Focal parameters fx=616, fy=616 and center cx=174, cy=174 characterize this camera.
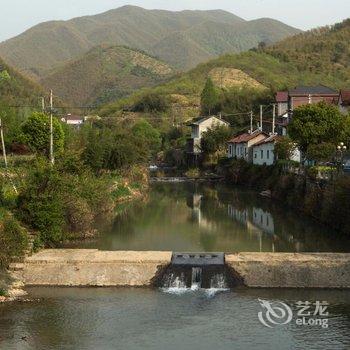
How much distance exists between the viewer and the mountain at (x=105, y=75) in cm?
15851

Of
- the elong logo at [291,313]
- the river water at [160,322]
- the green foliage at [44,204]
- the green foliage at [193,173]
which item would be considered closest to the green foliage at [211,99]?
the green foliage at [193,173]

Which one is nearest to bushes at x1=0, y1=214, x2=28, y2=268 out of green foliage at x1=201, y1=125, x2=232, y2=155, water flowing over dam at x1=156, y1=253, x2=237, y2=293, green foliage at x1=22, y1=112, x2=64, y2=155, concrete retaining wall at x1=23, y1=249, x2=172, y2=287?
concrete retaining wall at x1=23, y1=249, x2=172, y2=287

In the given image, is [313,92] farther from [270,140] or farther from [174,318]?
[174,318]

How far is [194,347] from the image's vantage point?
1603 cm

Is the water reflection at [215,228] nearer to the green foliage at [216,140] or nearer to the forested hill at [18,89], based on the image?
the green foliage at [216,140]

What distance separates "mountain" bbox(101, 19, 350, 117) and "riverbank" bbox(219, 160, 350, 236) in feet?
151

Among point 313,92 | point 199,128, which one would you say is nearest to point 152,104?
point 199,128

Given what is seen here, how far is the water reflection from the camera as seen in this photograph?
2823cm

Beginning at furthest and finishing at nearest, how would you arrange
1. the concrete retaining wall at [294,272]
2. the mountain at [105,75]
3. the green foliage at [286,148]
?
the mountain at [105,75], the green foliage at [286,148], the concrete retaining wall at [294,272]

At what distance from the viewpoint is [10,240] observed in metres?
22.2

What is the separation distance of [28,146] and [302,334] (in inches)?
1241

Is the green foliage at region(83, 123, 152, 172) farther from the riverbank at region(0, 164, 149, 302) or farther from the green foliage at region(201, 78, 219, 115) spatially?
the green foliage at region(201, 78, 219, 115)

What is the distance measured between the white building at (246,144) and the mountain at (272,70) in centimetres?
3770

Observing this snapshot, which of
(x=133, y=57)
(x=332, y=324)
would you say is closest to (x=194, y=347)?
(x=332, y=324)
